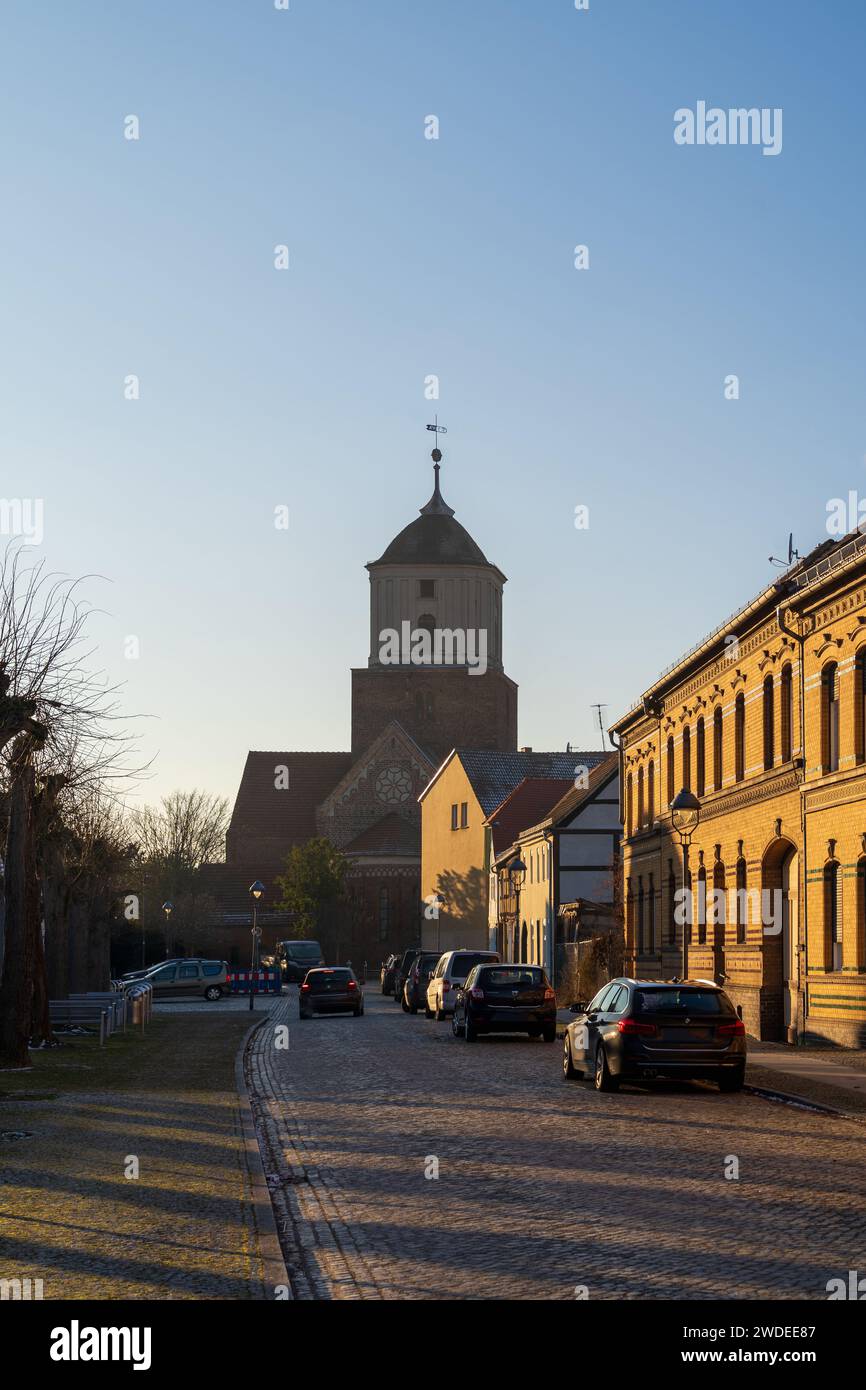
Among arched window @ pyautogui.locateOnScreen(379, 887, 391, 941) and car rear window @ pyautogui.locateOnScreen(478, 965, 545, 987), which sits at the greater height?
arched window @ pyautogui.locateOnScreen(379, 887, 391, 941)

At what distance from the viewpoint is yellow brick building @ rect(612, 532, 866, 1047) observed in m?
29.7

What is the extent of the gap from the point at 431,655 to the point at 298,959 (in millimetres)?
31991

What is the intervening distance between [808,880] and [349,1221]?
2151 cm

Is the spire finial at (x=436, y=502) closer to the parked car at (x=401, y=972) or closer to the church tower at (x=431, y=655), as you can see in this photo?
the church tower at (x=431, y=655)

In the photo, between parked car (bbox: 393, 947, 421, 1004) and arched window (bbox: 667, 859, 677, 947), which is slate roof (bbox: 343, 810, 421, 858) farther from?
arched window (bbox: 667, 859, 677, 947)

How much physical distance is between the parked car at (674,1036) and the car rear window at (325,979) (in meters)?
25.1

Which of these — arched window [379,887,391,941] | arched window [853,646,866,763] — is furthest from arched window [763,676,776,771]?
arched window [379,887,391,941]

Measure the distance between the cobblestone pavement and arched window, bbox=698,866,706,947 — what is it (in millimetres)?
16890

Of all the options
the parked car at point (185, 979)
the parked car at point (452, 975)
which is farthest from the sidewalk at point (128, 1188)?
the parked car at point (185, 979)

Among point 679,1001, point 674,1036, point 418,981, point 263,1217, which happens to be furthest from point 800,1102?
point 418,981

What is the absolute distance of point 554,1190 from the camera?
1291cm

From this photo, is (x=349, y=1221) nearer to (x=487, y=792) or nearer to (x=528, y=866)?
(x=528, y=866)

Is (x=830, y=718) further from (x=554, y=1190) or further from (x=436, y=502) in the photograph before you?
(x=436, y=502)
